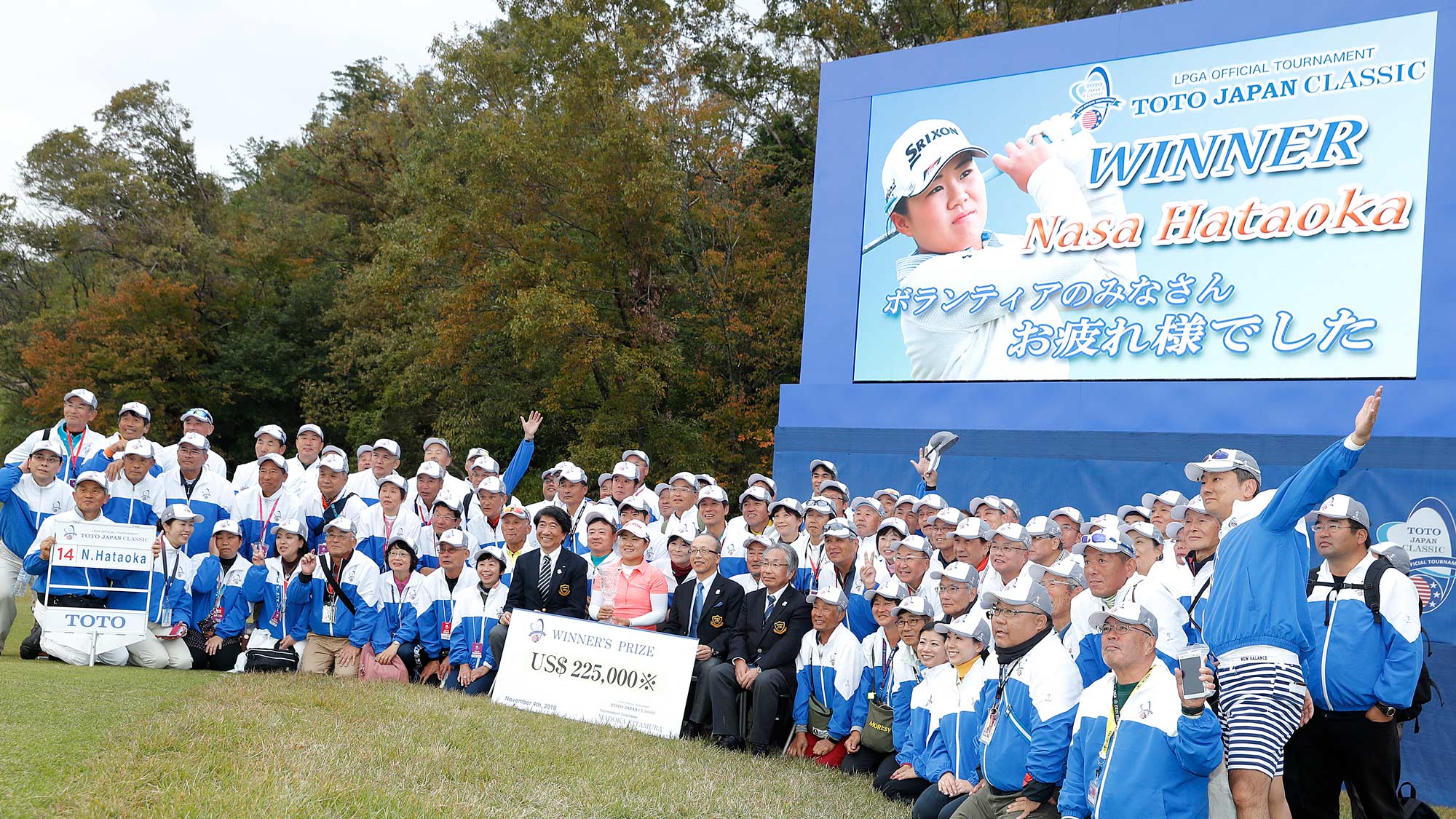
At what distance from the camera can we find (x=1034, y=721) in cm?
559

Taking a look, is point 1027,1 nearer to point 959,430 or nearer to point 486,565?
point 959,430

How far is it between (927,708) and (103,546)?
254 inches

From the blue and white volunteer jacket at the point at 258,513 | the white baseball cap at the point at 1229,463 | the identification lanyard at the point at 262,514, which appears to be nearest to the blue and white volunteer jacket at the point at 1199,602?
the white baseball cap at the point at 1229,463

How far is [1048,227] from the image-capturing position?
13.4 metres

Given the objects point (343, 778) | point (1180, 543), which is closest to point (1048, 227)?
point (1180, 543)

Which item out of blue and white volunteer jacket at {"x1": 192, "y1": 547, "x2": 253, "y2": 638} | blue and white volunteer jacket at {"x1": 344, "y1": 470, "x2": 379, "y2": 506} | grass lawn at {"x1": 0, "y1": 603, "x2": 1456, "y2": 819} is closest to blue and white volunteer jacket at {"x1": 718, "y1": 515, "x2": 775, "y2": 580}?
grass lawn at {"x1": 0, "y1": 603, "x2": 1456, "y2": 819}

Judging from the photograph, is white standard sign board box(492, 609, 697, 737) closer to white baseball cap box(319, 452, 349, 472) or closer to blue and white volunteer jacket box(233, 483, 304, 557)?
white baseball cap box(319, 452, 349, 472)

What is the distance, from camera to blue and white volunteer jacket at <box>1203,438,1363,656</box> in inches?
202

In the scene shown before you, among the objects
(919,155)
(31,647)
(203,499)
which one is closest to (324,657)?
(203,499)

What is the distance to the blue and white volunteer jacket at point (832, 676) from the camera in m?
7.86

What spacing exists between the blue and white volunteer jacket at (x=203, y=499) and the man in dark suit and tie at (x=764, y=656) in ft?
15.6

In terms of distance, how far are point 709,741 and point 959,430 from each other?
6382mm

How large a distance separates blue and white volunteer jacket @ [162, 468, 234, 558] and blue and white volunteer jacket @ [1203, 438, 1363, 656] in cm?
813

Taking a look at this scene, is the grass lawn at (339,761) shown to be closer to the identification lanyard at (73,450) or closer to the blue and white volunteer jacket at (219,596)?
the blue and white volunteer jacket at (219,596)
